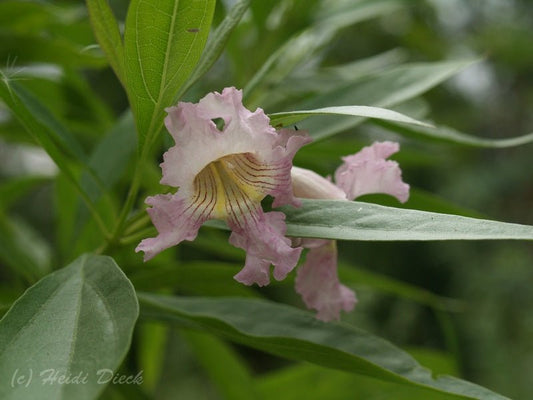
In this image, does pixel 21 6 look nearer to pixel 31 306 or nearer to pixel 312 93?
pixel 312 93

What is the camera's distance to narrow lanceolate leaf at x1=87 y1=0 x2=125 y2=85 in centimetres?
64

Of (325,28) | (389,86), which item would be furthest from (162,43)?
(325,28)

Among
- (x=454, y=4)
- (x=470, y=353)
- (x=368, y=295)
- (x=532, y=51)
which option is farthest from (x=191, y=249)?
(x=454, y=4)

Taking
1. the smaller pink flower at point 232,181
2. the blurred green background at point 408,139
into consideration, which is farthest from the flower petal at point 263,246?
the blurred green background at point 408,139

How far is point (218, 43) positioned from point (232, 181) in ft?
0.43

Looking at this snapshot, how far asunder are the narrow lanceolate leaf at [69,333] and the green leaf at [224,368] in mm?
603

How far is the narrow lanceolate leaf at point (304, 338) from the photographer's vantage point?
0.67m

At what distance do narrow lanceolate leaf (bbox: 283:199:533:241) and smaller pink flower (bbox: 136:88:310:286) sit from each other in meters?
0.02

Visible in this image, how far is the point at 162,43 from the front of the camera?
60 cm

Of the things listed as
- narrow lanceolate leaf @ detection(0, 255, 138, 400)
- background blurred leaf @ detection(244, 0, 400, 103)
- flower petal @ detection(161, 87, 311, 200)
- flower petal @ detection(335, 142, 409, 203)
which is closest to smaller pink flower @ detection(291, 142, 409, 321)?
flower petal @ detection(335, 142, 409, 203)

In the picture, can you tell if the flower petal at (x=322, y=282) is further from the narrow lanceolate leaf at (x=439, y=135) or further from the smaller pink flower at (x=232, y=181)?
the narrow lanceolate leaf at (x=439, y=135)

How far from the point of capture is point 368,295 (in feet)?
8.85

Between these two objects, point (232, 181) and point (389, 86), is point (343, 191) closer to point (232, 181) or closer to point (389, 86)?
point (232, 181)

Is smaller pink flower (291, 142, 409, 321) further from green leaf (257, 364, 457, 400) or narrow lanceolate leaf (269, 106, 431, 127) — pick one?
green leaf (257, 364, 457, 400)
